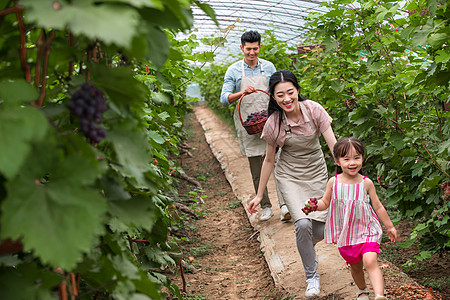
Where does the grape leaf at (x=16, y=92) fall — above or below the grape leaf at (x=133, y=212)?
above

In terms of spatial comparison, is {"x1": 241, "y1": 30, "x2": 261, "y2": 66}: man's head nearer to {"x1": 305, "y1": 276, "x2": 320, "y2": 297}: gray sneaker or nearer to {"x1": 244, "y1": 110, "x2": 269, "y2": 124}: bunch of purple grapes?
{"x1": 244, "y1": 110, "x2": 269, "y2": 124}: bunch of purple grapes

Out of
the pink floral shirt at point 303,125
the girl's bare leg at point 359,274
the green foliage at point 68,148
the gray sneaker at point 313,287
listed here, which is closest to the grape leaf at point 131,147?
the green foliage at point 68,148

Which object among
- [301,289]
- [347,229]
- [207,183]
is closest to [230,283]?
[301,289]

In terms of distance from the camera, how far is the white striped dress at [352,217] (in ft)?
10.5

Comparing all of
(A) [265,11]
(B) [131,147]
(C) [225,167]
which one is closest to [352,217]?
(B) [131,147]

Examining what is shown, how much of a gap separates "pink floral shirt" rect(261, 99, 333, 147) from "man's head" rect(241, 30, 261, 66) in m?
1.68

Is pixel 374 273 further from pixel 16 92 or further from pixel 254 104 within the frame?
pixel 254 104

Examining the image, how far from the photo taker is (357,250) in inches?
126

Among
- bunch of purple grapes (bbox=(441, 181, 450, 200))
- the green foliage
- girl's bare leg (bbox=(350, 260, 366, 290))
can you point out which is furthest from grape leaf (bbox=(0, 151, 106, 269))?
bunch of purple grapes (bbox=(441, 181, 450, 200))

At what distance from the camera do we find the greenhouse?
2.80ft

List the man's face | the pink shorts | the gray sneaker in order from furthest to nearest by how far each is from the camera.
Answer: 1. the man's face
2. the gray sneaker
3. the pink shorts

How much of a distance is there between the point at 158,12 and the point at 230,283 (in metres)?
3.79

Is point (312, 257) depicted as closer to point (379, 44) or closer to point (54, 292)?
point (379, 44)

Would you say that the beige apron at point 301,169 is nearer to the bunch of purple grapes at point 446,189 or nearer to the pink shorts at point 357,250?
the pink shorts at point 357,250
